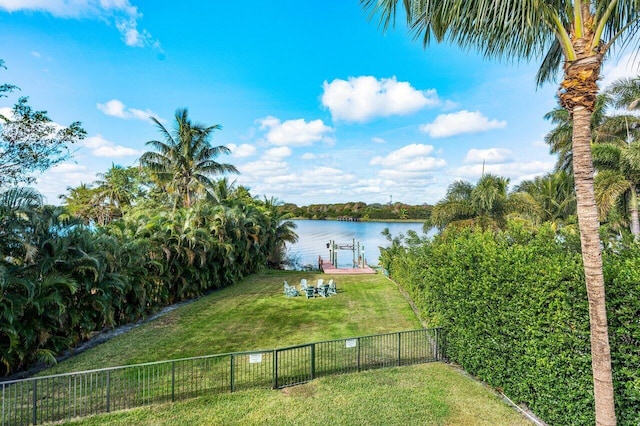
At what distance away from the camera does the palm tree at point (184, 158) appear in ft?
68.3

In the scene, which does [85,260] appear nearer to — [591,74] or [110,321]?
[110,321]

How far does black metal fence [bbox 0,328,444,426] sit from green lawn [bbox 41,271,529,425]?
0.39 m

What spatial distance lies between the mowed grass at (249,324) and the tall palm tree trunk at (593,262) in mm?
6725

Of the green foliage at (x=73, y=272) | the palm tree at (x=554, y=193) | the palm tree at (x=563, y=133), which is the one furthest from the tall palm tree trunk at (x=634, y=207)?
the green foliage at (x=73, y=272)

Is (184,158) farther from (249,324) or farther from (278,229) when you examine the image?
(249,324)

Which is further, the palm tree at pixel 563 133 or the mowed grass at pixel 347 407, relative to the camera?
the palm tree at pixel 563 133

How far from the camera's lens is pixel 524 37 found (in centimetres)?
373

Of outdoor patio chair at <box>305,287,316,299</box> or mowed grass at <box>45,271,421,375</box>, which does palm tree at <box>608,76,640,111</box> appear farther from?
outdoor patio chair at <box>305,287,316,299</box>

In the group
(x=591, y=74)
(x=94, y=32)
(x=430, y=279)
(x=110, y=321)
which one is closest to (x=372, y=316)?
(x=430, y=279)

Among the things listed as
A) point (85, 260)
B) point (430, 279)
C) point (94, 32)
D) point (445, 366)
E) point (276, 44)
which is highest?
point (276, 44)

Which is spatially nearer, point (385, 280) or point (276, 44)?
point (276, 44)

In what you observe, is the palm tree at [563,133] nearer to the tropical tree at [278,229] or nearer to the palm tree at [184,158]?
the tropical tree at [278,229]

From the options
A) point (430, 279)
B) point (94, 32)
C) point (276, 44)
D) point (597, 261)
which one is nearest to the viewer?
point (597, 261)

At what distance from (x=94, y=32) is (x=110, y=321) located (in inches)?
386
